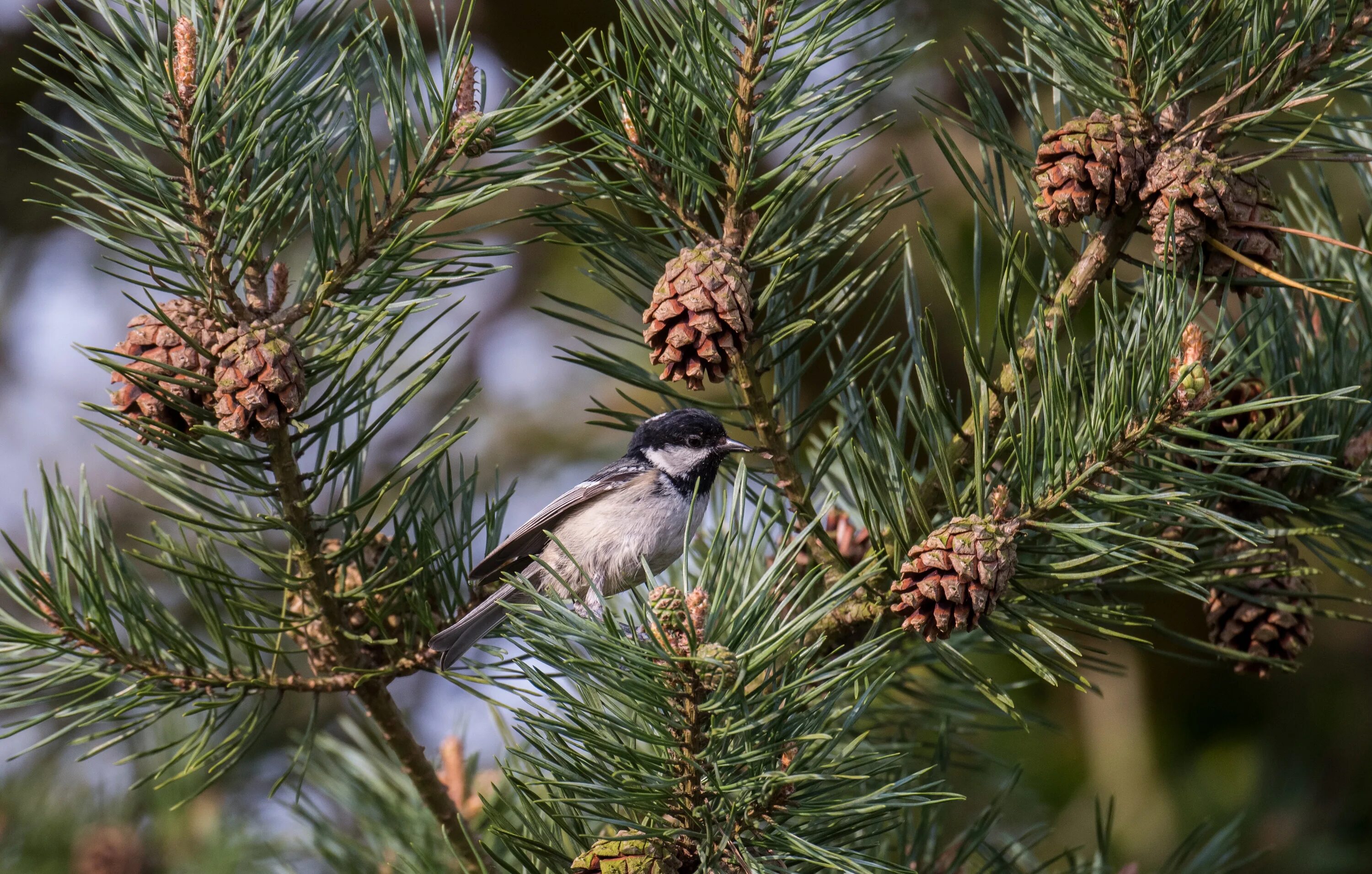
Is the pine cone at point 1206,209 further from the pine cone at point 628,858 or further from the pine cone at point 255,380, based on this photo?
the pine cone at point 255,380

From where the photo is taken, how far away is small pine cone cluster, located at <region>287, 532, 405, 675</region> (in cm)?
204

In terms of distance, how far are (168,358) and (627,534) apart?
5.24 feet

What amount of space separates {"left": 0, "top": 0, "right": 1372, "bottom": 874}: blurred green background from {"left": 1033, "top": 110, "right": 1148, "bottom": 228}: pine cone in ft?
2.98

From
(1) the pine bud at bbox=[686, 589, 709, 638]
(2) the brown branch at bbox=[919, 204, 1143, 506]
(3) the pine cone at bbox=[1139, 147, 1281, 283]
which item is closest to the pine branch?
(3) the pine cone at bbox=[1139, 147, 1281, 283]

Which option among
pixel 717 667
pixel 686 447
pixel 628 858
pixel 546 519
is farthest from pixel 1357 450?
pixel 546 519

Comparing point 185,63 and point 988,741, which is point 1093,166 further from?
point 988,741

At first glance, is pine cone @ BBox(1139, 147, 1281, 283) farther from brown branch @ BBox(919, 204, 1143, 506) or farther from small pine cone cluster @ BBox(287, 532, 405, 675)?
small pine cone cluster @ BBox(287, 532, 405, 675)

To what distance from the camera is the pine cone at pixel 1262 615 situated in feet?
7.20

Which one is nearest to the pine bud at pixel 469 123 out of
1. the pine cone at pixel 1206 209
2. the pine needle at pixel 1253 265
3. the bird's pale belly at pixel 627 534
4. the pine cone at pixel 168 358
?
the pine cone at pixel 168 358

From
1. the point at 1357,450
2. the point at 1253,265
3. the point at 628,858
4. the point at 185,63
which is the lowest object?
the point at 1357,450

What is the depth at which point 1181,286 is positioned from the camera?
167 centimetres

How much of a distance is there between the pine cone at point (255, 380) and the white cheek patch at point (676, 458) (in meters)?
1.62

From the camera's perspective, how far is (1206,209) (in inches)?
68.1

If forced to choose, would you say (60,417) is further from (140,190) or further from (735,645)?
(735,645)
